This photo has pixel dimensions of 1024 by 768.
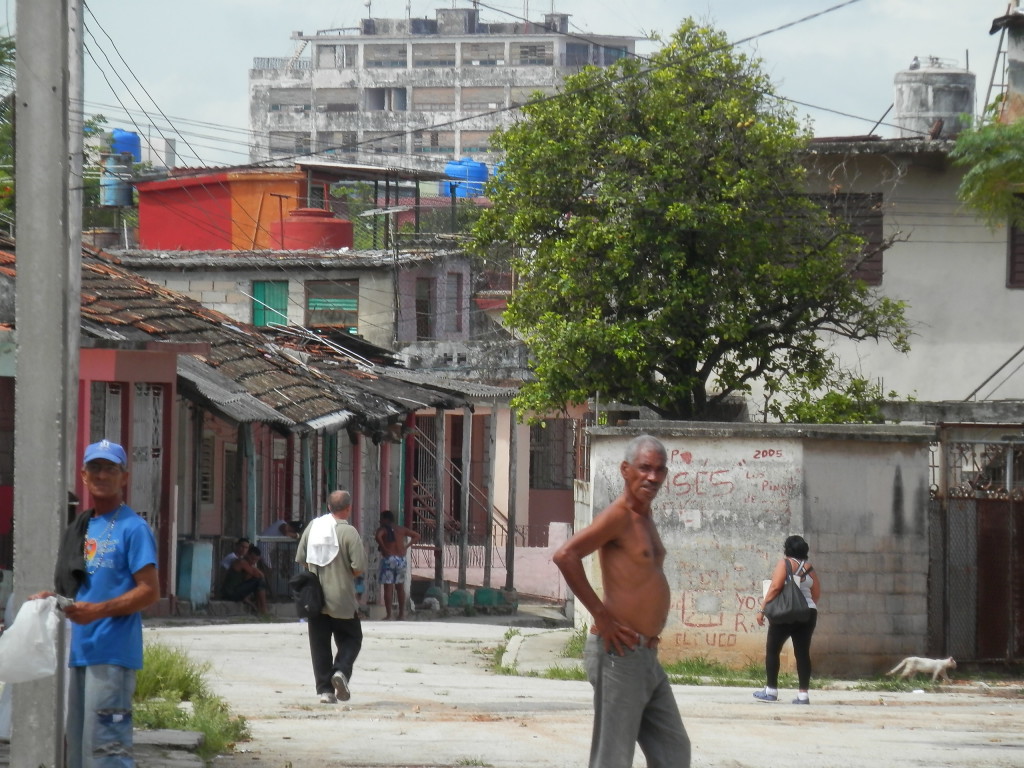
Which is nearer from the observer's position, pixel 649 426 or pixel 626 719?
pixel 626 719

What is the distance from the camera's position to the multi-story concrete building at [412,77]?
110m

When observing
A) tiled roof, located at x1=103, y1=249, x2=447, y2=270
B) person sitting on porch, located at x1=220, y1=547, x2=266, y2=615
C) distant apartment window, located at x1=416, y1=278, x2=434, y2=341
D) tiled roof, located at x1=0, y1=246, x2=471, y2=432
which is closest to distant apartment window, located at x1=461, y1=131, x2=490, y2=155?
distant apartment window, located at x1=416, y1=278, x2=434, y2=341

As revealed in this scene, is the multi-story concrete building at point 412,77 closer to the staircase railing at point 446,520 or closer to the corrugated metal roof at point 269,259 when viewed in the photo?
the staircase railing at point 446,520

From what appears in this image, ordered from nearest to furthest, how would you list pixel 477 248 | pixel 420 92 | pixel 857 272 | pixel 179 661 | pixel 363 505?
1. pixel 179 661
2. pixel 477 248
3. pixel 857 272
4. pixel 363 505
5. pixel 420 92

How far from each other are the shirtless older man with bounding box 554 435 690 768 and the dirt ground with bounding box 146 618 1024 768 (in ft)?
8.67

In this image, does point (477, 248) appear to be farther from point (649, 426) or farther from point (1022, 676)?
point (1022, 676)

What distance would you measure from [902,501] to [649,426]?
265cm

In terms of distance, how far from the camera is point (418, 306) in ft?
134

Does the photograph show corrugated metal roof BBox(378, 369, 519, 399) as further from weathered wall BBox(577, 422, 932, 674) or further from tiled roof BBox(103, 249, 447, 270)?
weathered wall BBox(577, 422, 932, 674)

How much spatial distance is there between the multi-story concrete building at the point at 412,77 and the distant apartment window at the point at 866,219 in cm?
8363

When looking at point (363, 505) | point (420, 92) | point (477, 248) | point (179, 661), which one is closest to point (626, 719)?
point (179, 661)

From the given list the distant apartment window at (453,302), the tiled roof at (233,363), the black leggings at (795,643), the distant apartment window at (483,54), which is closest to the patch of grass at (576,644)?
the black leggings at (795,643)

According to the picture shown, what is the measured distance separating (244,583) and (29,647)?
16.8 meters

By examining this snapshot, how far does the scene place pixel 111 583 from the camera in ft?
22.9
